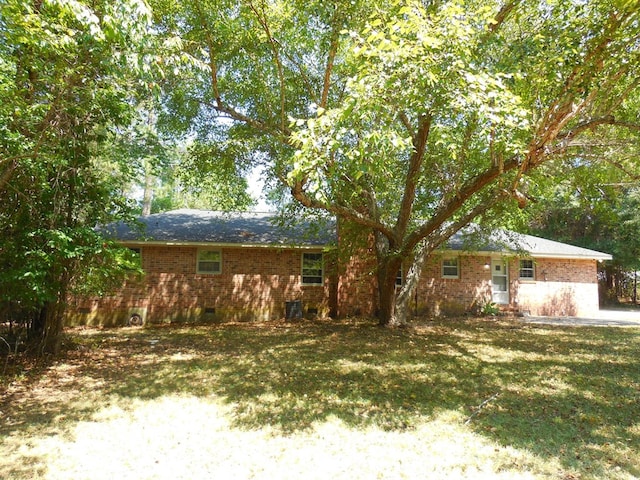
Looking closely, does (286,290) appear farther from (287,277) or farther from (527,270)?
(527,270)

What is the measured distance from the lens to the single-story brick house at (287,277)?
14.5 m

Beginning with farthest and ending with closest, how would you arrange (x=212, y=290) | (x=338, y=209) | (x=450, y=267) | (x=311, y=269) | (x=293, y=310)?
1. (x=450, y=267)
2. (x=311, y=269)
3. (x=293, y=310)
4. (x=212, y=290)
5. (x=338, y=209)

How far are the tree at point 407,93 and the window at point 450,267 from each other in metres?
3.52

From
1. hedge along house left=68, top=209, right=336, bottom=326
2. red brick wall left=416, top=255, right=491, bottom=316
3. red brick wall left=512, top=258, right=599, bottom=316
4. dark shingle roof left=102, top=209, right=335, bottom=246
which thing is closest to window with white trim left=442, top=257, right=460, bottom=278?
red brick wall left=416, top=255, right=491, bottom=316

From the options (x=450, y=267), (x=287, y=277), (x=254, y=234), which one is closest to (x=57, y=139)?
(x=254, y=234)

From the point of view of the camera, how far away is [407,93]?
20.3 feet

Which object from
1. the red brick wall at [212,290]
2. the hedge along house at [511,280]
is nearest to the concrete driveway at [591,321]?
the hedge along house at [511,280]

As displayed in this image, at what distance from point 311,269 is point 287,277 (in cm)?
99

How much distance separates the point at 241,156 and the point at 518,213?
28.6ft

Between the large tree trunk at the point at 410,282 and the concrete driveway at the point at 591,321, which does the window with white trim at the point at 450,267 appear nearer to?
the concrete driveway at the point at 591,321

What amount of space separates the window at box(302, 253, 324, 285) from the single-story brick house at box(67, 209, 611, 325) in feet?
0.13

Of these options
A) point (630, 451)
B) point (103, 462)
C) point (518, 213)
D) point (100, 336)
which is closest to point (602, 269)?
point (518, 213)

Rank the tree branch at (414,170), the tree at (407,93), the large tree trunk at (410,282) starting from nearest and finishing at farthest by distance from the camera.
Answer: the tree at (407,93)
the tree branch at (414,170)
the large tree trunk at (410,282)

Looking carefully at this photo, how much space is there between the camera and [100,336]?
11711mm
